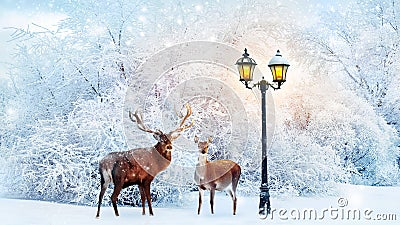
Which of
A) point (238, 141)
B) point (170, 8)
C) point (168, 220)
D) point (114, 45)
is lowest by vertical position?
point (168, 220)

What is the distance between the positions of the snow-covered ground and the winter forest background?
1.01m

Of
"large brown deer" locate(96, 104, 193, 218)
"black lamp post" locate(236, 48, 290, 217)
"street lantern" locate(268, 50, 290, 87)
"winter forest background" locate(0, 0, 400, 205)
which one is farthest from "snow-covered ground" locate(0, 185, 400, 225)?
"street lantern" locate(268, 50, 290, 87)

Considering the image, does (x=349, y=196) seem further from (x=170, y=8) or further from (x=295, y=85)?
(x=170, y=8)

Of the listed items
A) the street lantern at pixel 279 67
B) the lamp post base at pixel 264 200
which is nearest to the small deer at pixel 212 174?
the lamp post base at pixel 264 200

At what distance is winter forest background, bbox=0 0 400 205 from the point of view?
8.12 m

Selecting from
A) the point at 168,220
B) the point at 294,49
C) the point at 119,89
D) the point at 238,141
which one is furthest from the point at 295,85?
the point at 168,220

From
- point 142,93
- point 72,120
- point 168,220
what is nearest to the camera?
point 168,220

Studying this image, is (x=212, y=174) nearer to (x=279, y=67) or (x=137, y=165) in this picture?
(x=137, y=165)

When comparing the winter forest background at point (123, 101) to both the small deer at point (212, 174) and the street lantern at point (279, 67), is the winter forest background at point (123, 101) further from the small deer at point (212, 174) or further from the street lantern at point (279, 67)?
the street lantern at point (279, 67)

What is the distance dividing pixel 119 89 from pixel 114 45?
1.17m

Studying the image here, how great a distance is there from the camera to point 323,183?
9586 millimetres

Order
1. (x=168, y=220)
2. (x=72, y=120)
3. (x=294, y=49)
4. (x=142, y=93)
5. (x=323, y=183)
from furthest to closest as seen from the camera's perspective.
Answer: (x=294, y=49), (x=323, y=183), (x=142, y=93), (x=72, y=120), (x=168, y=220)

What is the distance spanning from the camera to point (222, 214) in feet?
21.4

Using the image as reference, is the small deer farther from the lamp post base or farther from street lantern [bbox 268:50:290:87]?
street lantern [bbox 268:50:290:87]
